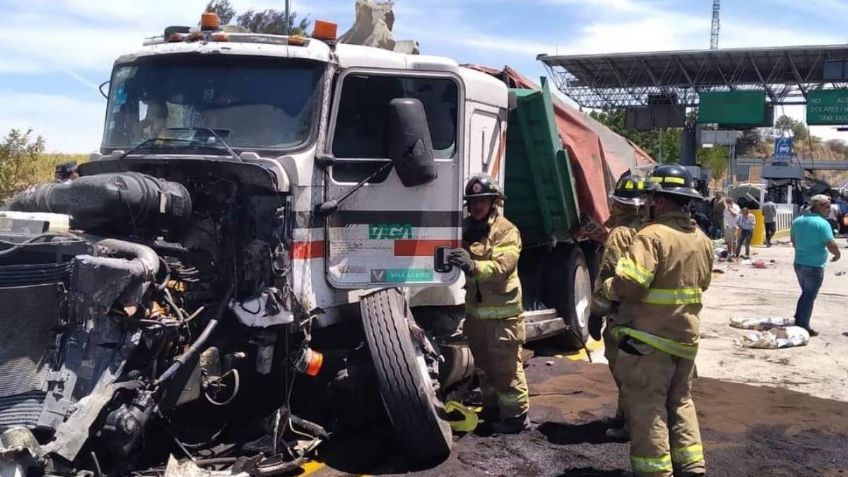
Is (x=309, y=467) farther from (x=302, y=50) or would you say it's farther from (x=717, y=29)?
(x=717, y=29)

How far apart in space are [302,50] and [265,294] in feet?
5.15

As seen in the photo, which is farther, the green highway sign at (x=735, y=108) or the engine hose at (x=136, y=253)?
the green highway sign at (x=735, y=108)

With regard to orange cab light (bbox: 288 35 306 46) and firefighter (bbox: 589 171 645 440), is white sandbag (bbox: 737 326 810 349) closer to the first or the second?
firefighter (bbox: 589 171 645 440)

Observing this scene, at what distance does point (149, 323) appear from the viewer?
430 centimetres

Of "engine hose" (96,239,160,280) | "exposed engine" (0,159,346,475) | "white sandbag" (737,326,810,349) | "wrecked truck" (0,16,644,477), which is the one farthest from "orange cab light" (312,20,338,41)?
"white sandbag" (737,326,810,349)

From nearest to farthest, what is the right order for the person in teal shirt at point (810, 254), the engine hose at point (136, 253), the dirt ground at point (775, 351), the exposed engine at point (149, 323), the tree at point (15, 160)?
1. the exposed engine at point (149, 323)
2. the engine hose at point (136, 253)
3. the dirt ground at point (775, 351)
4. the person in teal shirt at point (810, 254)
5. the tree at point (15, 160)

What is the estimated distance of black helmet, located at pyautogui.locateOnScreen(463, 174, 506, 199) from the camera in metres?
5.83

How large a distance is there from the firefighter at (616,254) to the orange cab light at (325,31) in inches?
87.8

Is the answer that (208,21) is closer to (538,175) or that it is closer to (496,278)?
(496,278)

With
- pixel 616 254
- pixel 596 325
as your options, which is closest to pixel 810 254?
pixel 596 325

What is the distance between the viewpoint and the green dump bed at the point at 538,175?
7.69 meters

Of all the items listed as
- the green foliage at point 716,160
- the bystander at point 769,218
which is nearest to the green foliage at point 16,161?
the bystander at point 769,218

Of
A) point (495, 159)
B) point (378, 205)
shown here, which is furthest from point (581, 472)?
point (495, 159)

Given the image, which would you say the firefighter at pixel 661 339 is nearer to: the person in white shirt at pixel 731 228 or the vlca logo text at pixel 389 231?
the vlca logo text at pixel 389 231
